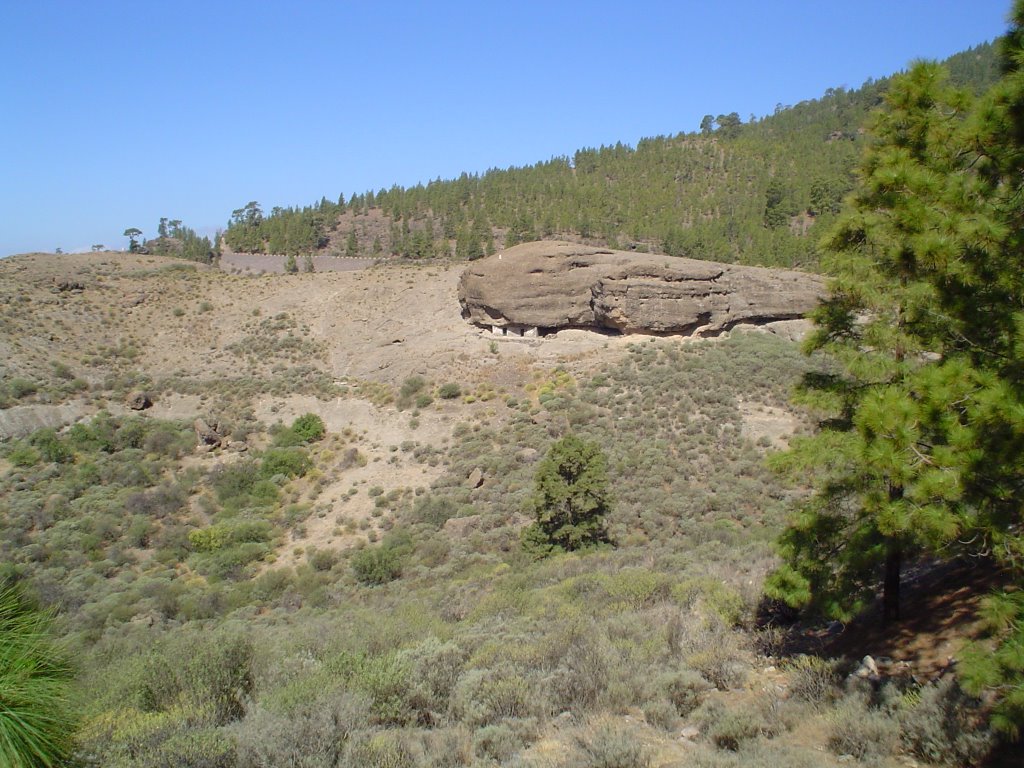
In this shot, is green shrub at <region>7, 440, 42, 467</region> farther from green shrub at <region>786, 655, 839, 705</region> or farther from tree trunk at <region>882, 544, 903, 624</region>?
tree trunk at <region>882, 544, 903, 624</region>

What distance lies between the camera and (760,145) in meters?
71.6

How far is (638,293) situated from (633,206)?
108 feet

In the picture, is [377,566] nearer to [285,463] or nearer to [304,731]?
[285,463]

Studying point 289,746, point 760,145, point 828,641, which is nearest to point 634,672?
point 828,641

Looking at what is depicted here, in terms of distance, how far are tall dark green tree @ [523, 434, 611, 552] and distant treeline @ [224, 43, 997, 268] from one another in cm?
3178

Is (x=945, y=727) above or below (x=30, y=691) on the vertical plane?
below

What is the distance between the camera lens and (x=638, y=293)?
29.8m

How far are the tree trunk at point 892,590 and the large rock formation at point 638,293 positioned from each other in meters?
23.4

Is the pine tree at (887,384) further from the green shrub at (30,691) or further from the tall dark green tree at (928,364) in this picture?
the green shrub at (30,691)

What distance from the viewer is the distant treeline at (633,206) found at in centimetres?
4991

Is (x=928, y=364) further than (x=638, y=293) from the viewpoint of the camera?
No

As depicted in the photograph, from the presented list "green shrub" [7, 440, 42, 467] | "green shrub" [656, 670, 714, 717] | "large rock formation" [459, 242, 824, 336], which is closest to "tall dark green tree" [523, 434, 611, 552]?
"green shrub" [656, 670, 714, 717]

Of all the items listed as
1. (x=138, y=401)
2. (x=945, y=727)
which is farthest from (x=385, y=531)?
(x=138, y=401)

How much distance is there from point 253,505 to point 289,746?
18.8 m
